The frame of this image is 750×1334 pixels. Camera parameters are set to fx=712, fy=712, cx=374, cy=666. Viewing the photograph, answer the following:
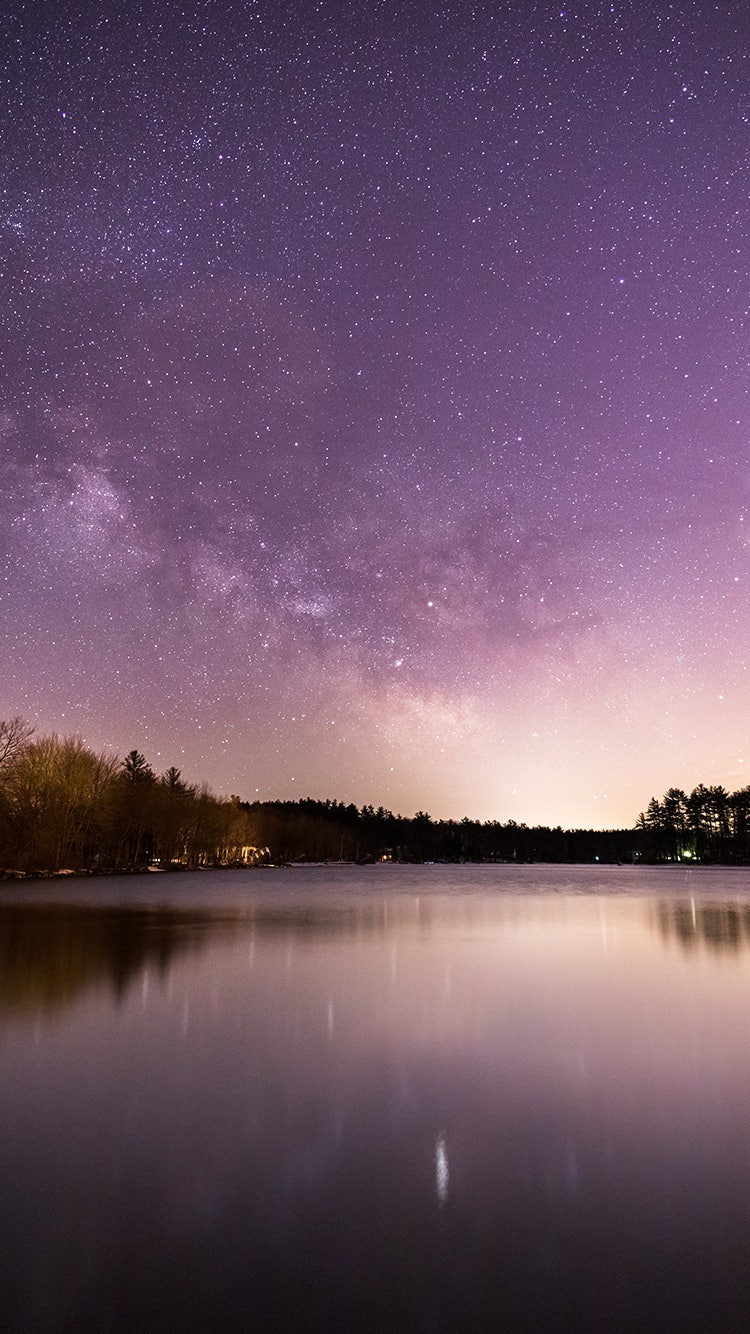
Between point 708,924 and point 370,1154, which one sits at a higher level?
point 370,1154

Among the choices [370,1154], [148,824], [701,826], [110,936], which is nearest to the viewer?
[370,1154]

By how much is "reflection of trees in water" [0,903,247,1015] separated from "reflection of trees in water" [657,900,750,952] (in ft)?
47.9

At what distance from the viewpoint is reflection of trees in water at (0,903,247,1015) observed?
41.0 feet

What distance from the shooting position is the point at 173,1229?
186 inches

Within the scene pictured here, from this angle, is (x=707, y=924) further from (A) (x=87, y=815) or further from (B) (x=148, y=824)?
(B) (x=148, y=824)

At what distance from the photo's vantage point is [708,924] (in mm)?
27547

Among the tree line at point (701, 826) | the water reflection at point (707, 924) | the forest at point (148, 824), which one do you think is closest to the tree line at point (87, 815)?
the forest at point (148, 824)

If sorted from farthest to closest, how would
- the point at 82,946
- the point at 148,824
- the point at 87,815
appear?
the point at 148,824 < the point at 87,815 < the point at 82,946

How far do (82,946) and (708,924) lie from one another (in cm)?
2263

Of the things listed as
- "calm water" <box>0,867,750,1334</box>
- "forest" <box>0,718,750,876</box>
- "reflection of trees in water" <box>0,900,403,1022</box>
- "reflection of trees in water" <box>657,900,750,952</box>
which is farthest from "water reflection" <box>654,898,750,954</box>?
"forest" <box>0,718,750,876</box>

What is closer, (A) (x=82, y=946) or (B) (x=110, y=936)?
(A) (x=82, y=946)

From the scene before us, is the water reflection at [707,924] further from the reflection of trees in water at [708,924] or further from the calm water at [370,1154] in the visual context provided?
the calm water at [370,1154]

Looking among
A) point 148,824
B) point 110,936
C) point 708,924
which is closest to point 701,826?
point 148,824

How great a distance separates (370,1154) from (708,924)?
2587 centimetres
